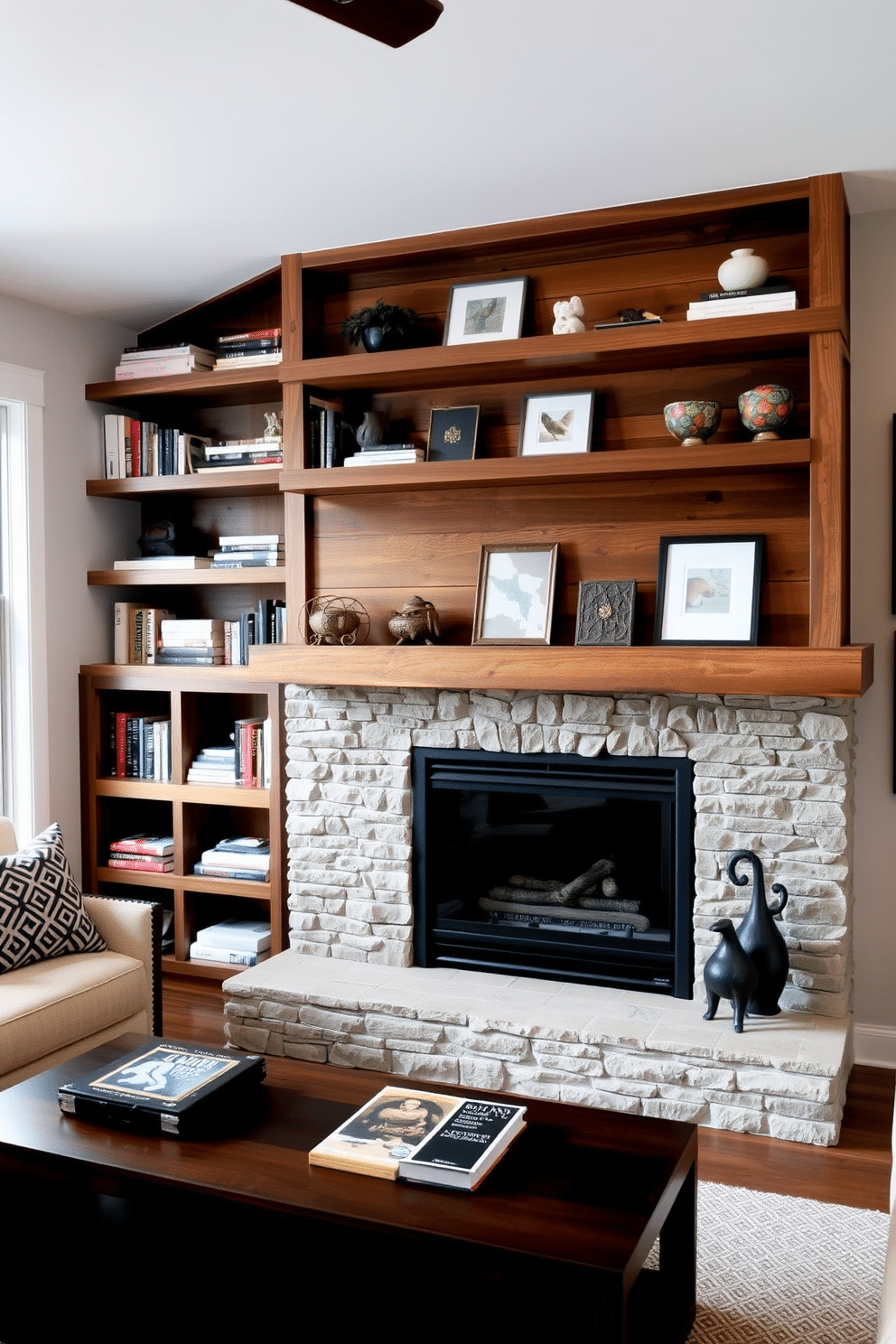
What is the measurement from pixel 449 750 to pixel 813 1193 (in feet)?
5.28

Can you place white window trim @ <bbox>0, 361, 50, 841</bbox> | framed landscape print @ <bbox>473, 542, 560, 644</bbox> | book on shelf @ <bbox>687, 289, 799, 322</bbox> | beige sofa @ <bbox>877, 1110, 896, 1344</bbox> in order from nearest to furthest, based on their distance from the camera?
beige sofa @ <bbox>877, 1110, 896, 1344</bbox> → book on shelf @ <bbox>687, 289, 799, 322</bbox> → framed landscape print @ <bbox>473, 542, 560, 644</bbox> → white window trim @ <bbox>0, 361, 50, 841</bbox>

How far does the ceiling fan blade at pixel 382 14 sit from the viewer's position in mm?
1467

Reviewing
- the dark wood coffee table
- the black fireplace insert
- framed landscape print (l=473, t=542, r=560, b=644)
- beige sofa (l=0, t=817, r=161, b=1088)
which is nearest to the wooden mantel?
framed landscape print (l=473, t=542, r=560, b=644)

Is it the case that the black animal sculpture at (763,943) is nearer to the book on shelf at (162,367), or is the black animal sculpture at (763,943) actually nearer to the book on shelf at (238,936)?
the book on shelf at (238,936)

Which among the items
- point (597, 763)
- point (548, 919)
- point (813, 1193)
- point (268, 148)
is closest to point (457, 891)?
point (548, 919)

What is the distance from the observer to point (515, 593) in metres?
3.54

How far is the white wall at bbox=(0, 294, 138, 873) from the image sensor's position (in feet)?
13.7

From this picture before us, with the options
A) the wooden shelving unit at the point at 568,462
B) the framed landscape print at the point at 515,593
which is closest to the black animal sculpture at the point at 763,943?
the wooden shelving unit at the point at 568,462

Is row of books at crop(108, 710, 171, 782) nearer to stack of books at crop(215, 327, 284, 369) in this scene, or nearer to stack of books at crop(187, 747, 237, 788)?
stack of books at crop(187, 747, 237, 788)

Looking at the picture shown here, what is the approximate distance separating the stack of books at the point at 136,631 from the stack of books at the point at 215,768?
45 centimetres

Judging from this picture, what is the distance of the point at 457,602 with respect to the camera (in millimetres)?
3660

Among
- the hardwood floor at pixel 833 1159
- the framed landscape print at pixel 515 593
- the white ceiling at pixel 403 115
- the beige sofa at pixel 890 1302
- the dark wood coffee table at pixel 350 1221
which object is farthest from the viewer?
the framed landscape print at pixel 515 593

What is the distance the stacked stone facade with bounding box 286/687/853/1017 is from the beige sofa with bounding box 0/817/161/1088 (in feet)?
2.29

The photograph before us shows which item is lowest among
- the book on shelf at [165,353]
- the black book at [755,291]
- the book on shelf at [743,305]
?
the book on shelf at [743,305]
